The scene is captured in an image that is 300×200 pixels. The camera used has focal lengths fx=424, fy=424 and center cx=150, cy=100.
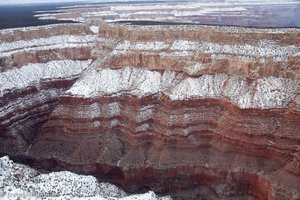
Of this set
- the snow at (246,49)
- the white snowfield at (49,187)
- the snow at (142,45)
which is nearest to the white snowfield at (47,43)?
the snow at (142,45)

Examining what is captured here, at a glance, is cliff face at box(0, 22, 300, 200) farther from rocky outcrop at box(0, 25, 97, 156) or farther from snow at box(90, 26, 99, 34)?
snow at box(90, 26, 99, 34)

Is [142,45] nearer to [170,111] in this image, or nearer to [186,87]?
[186,87]

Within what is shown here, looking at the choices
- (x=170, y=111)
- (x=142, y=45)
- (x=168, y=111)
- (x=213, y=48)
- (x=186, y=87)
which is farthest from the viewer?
(x=142, y=45)

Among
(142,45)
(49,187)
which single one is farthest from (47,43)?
(49,187)

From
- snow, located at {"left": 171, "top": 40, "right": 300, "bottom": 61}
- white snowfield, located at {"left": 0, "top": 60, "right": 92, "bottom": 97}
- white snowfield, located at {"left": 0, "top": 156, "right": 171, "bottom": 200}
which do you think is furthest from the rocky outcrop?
snow, located at {"left": 171, "top": 40, "right": 300, "bottom": 61}

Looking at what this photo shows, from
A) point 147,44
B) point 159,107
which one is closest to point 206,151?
point 159,107

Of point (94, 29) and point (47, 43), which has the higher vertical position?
point (94, 29)
